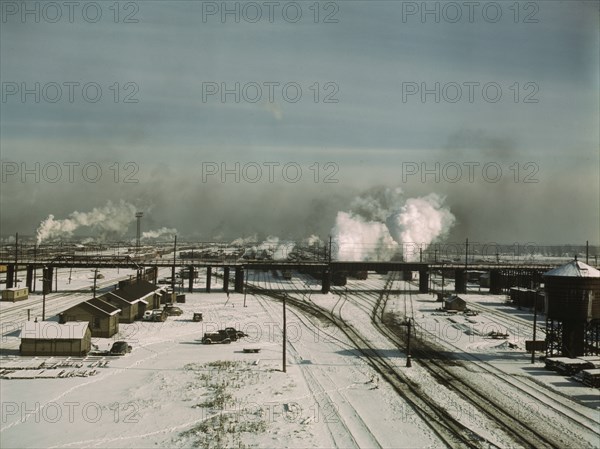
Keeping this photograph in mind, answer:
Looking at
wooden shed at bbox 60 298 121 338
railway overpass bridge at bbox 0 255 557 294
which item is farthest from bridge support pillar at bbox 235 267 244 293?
wooden shed at bbox 60 298 121 338

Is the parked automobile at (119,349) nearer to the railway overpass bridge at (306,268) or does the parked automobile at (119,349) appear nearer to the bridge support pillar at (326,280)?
the railway overpass bridge at (306,268)

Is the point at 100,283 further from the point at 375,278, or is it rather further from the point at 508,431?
the point at 508,431

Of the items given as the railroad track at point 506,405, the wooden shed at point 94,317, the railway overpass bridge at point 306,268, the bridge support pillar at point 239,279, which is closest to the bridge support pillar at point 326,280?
the railway overpass bridge at point 306,268

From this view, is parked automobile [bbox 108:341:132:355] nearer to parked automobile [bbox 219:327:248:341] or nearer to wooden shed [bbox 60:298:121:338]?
wooden shed [bbox 60:298:121:338]

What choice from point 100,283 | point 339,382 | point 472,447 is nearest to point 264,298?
point 100,283

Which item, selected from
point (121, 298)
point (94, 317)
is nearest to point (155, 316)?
point (121, 298)

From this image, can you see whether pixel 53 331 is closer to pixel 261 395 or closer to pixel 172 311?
pixel 261 395

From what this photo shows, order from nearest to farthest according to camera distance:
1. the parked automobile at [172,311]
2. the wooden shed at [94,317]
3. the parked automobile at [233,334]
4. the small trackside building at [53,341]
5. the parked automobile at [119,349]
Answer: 1. the small trackside building at [53,341]
2. the parked automobile at [119,349]
3. the wooden shed at [94,317]
4. the parked automobile at [233,334]
5. the parked automobile at [172,311]

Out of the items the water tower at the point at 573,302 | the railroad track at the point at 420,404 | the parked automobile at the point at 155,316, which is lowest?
the parked automobile at the point at 155,316
